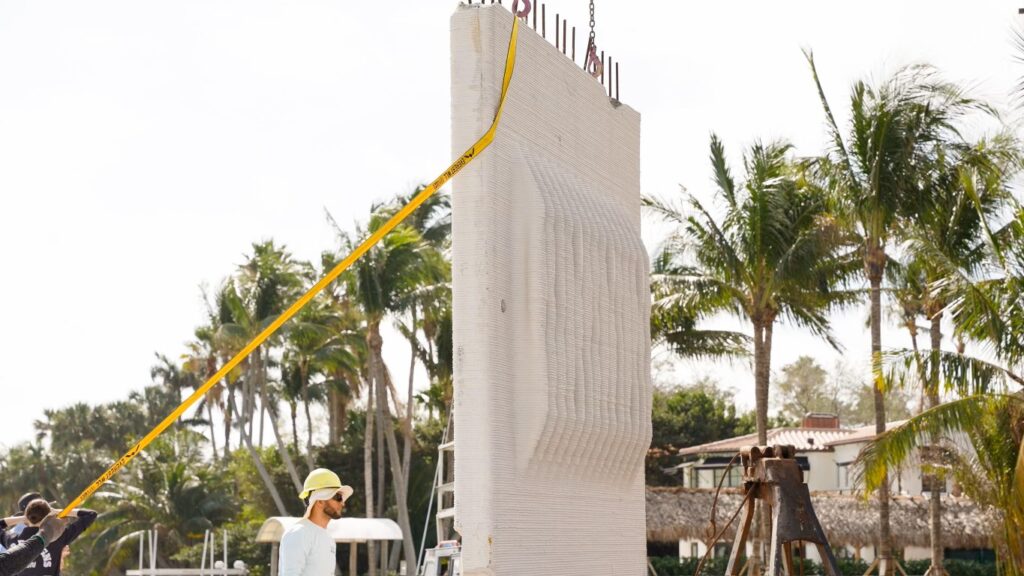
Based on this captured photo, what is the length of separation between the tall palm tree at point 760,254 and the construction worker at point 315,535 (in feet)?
62.3

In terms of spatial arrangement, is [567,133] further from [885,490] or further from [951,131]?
[885,490]

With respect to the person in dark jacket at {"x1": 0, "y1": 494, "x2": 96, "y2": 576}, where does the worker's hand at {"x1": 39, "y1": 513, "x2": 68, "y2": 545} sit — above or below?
above

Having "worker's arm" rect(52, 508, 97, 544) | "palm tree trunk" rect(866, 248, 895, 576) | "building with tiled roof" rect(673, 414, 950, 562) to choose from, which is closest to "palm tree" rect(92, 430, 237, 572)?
"building with tiled roof" rect(673, 414, 950, 562)

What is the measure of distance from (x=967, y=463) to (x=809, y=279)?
6.43 metres

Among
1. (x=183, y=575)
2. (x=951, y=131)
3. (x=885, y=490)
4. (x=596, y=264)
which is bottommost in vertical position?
(x=183, y=575)

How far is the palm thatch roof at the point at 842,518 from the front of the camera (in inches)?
1232

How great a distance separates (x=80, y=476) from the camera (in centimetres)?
6034

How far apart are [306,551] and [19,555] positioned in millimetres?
1242

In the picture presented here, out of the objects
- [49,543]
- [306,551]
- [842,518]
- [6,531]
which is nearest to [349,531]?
[842,518]

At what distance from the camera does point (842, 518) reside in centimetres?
3188

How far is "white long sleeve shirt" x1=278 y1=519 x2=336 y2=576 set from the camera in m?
6.22

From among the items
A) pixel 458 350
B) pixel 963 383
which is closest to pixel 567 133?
pixel 458 350

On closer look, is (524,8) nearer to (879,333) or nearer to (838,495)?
(879,333)

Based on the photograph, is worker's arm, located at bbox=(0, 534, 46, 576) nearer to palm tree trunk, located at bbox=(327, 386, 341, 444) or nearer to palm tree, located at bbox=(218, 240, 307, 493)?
palm tree, located at bbox=(218, 240, 307, 493)
